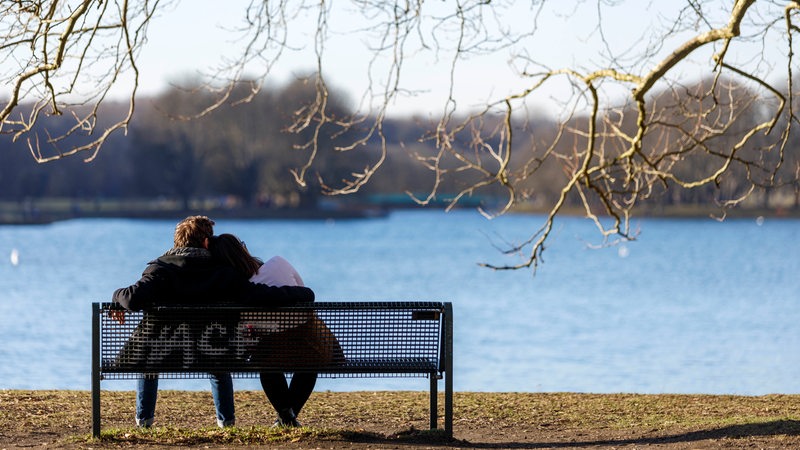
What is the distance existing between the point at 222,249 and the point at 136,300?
525 millimetres

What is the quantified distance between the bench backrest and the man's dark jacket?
0.21 feet

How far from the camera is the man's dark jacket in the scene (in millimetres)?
6207

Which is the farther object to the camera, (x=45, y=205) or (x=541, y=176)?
(x=45, y=205)

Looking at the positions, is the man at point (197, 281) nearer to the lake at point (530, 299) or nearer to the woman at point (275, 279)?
the woman at point (275, 279)

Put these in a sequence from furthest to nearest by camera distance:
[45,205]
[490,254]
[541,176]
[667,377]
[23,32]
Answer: [45,205] → [541,176] → [490,254] → [667,377] → [23,32]

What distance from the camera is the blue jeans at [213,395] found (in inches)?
258

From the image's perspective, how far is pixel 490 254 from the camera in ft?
196

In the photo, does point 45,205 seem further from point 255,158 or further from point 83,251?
point 83,251

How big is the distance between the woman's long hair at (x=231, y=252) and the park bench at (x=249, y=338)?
0.78 feet

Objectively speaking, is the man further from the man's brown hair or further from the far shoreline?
the far shoreline

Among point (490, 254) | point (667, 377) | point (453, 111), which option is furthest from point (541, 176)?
point (453, 111)

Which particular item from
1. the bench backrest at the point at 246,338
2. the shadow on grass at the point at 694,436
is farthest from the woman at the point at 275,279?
the shadow on grass at the point at 694,436

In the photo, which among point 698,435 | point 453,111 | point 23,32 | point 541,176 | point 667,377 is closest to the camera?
point 698,435

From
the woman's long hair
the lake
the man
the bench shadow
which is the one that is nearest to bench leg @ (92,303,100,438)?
the man
